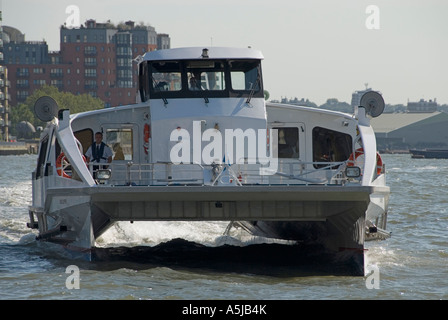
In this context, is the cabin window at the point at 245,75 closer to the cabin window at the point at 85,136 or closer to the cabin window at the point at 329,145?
the cabin window at the point at 329,145

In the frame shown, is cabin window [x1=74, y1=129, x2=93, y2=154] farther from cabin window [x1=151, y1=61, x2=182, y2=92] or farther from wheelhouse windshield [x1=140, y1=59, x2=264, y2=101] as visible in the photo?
cabin window [x1=151, y1=61, x2=182, y2=92]

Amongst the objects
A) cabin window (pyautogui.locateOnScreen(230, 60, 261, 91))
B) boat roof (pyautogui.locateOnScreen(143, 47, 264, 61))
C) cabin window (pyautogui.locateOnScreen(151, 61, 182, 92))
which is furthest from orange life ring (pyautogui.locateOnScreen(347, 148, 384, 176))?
cabin window (pyautogui.locateOnScreen(151, 61, 182, 92))

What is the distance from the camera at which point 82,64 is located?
627 feet

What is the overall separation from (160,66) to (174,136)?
6.24 feet

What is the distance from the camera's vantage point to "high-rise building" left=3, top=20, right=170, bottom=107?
192 meters

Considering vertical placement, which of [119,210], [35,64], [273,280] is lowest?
[273,280]

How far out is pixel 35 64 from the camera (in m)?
195

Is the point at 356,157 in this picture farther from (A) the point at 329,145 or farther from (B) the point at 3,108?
(B) the point at 3,108

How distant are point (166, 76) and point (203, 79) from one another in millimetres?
772

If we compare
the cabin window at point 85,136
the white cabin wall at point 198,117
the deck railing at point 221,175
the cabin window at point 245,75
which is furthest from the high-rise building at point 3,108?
the deck railing at point 221,175

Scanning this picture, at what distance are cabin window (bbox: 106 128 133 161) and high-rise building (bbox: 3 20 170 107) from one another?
555 feet

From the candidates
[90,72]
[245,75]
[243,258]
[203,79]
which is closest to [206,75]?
[203,79]
